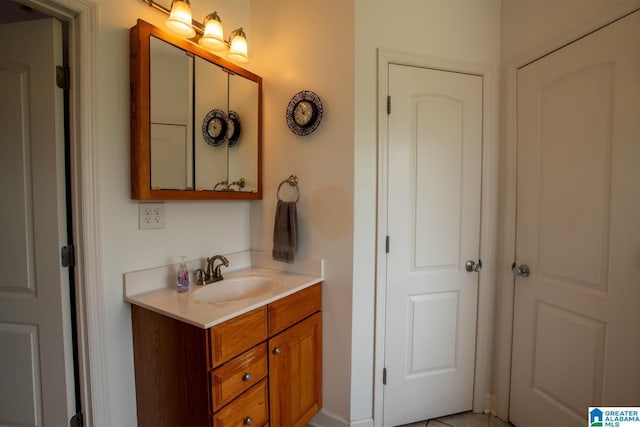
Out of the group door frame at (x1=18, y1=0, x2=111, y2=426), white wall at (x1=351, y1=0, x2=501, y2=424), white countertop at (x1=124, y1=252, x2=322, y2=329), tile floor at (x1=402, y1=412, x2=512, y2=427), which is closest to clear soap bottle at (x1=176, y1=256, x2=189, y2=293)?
white countertop at (x1=124, y1=252, x2=322, y2=329)

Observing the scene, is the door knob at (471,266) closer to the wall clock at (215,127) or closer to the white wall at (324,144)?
the white wall at (324,144)

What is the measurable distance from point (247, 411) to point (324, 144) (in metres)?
1.30

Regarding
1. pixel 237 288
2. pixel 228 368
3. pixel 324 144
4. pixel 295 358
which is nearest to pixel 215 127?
pixel 324 144

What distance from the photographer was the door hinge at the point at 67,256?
3.69ft

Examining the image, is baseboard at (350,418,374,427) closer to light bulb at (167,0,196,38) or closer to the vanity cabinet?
the vanity cabinet

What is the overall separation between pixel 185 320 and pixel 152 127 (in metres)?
0.85

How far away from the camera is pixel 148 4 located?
1.24 m

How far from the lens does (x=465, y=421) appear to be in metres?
1.60

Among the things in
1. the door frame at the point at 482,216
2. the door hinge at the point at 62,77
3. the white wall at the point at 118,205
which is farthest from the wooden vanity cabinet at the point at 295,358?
the door hinge at the point at 62,77

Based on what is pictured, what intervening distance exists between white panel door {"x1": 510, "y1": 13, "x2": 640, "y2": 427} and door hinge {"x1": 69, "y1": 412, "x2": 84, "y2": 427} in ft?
7.31

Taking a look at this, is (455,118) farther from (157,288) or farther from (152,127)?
(157,288)

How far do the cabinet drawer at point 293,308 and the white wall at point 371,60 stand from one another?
0.22 meters

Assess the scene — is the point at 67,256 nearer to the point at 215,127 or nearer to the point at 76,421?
the point at 76,421

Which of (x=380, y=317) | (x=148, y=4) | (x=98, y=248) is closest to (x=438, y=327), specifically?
(x=380, y=317)
